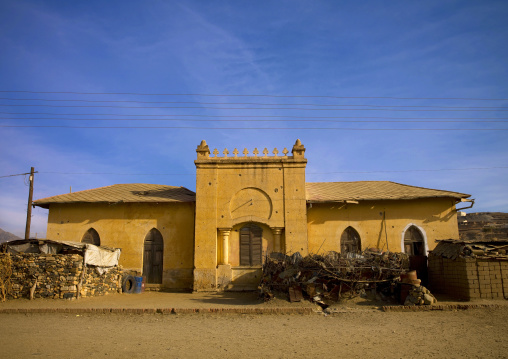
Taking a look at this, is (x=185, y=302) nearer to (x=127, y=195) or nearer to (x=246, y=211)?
(x=246, y=211)

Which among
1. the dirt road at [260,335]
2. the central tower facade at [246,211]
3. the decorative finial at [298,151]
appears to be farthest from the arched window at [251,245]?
the dirt road at [260,335]

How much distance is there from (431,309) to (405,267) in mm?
2550

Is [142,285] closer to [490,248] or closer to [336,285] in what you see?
[336,285]

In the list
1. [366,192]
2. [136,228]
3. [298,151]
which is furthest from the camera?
[366,192]

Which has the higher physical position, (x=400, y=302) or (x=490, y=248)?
(x=490, y=248)

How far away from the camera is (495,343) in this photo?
26.6 ft

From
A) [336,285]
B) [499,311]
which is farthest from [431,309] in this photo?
[336,285]

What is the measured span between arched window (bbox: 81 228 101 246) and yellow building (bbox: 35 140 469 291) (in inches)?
2.0

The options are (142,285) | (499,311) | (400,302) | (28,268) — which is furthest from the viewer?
(142,285)

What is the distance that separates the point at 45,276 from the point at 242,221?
8.33 metres

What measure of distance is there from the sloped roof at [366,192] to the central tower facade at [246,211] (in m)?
1.49

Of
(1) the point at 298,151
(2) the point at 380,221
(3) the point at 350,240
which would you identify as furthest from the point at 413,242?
(1) the point at 298,151

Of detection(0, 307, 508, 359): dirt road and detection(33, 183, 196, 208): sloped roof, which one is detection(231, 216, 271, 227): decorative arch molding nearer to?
detection(33, 183, 196, 208): sloped roof

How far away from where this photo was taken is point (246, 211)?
17953 mm
